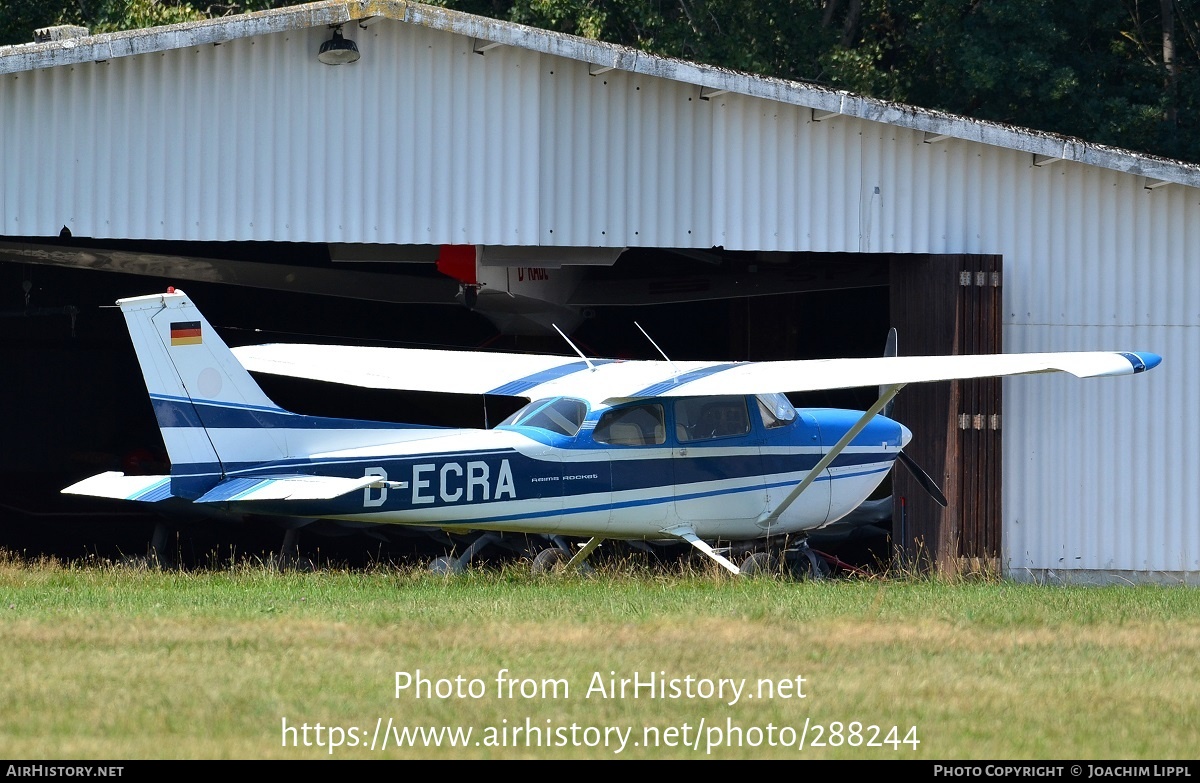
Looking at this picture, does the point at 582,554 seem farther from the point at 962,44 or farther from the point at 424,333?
the point at 962,44

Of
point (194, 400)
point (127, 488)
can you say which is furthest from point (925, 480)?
point (127, 488)

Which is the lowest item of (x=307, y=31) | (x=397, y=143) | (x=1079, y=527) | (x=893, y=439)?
(x=1079, y=527)

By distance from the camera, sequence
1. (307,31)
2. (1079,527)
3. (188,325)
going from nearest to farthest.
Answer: (188,325), (307,31), (1079,527)

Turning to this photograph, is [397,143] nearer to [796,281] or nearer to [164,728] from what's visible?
[796,281]

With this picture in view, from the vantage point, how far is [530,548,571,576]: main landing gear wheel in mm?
11619

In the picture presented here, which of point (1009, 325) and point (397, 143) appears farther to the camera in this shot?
point (1009, 325)

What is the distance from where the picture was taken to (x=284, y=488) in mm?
10008

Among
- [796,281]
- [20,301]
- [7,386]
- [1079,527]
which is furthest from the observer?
[7,386]

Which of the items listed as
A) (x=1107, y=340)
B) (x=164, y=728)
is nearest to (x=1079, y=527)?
(x=1107, y=340)

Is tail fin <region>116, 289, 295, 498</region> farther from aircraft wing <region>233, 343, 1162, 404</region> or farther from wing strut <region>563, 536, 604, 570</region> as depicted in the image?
wing strut <region>563, 536, 604, 570</region>

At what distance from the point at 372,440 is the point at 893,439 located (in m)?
4.79

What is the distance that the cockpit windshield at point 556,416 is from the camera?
11.2 metres

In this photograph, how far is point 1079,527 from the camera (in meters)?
13.2

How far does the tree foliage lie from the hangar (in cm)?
1022
